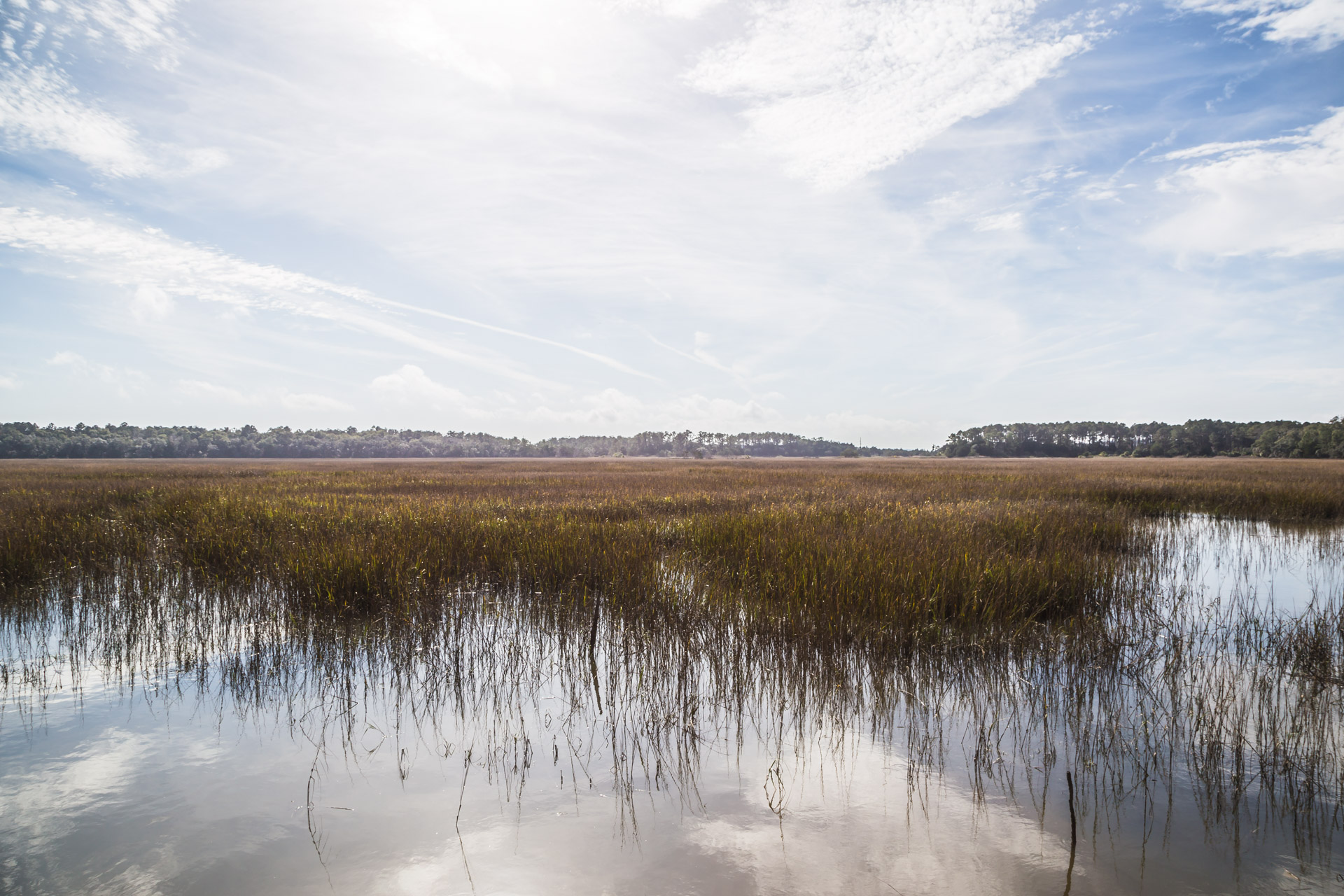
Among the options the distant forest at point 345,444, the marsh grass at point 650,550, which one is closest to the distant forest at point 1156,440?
the distant forest at point 345,444

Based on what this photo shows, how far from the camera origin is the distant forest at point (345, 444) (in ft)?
315

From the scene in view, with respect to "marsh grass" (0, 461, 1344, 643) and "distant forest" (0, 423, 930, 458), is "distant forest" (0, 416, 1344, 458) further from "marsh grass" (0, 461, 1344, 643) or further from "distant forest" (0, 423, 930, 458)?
"marsh grass" (0, 461, 1344, 643)

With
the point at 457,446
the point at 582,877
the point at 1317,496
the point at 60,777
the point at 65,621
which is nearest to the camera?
the point at 582,877

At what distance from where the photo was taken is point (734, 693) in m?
4.59

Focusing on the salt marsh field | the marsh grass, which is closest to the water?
the salt marsh field

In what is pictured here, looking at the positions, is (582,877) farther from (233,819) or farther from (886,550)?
(886,550)

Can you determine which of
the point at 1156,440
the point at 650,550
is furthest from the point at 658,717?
the point at 1156,440

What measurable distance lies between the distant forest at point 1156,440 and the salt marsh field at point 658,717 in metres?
88.1

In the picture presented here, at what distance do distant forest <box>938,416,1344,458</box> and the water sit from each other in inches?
3525

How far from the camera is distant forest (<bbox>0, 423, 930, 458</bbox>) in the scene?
95.9m

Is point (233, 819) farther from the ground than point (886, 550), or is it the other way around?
point (886, 550)

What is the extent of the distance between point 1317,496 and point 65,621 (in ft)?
88.3

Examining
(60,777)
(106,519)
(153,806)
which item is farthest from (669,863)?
(106,519)

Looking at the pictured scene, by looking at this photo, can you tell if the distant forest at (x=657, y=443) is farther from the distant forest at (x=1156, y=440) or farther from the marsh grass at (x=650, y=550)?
the marsh grass at (x=650, y=550)
